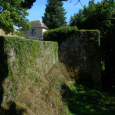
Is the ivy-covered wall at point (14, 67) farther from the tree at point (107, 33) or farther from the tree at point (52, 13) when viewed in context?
the tree at point (52, 13)

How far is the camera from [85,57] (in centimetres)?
1220

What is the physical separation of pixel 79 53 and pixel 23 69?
8.38 meters

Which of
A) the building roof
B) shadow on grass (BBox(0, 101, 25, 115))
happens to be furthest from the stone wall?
the building roof

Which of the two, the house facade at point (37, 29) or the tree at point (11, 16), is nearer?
the tree at point (11, 16)

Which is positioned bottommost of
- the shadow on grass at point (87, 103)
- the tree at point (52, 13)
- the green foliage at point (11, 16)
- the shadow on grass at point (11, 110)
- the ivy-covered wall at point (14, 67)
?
the shadow on grass at point (87, 103)

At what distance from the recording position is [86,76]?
12250 mm

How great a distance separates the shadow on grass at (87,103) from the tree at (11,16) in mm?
7682

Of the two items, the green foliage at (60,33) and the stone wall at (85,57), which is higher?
the green foliage at (60,33)

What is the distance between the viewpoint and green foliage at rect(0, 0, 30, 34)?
1253 centimetres

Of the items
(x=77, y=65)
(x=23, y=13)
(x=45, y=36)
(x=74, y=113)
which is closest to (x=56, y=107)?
(x=74, y=113)

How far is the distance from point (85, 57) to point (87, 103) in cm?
458

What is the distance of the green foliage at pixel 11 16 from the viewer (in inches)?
493

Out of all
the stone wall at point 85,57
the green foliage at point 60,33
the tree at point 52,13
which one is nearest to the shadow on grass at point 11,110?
the stone wall at point 85,57

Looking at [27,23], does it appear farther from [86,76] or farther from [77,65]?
[86,76]
